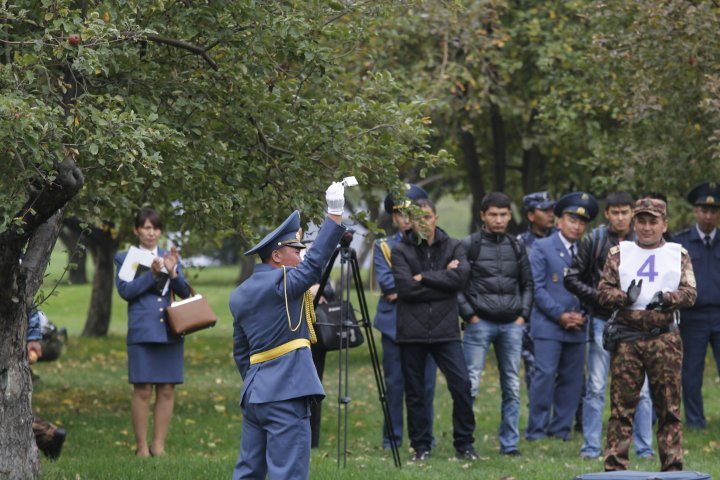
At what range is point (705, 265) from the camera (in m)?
13.3

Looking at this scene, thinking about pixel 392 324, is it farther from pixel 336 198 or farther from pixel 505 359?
pixel 336 198

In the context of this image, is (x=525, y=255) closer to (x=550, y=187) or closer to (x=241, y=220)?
(x=241, y=220)

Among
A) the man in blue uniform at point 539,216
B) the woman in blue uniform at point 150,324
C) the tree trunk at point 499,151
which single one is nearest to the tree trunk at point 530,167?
the tree trunk at point 499,151

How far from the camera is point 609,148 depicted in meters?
17.0

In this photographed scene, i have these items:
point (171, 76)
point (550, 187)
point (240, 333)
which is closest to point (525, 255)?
point (171, 76)

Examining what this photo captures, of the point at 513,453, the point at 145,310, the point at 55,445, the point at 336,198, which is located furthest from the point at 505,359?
the point at 336,198

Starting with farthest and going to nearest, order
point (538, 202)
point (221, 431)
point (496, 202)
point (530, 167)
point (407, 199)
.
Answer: point (530, 167), point (221, 431), point (538, 202), point (496, 202), point (407, 199)

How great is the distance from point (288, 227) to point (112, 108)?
1.90 meters

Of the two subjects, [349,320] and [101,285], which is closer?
[349,320]

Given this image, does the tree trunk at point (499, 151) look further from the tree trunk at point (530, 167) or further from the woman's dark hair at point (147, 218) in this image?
A: the woman's dark hair at point (147, 218)

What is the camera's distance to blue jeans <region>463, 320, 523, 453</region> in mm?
11922

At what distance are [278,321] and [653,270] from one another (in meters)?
3.26

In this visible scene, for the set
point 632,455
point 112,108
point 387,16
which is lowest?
point 632,455

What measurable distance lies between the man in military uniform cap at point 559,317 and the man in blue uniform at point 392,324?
3.59ft
